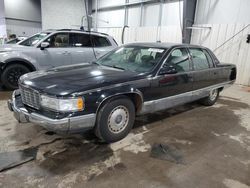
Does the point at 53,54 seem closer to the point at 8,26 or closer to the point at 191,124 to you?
the point at 191,124

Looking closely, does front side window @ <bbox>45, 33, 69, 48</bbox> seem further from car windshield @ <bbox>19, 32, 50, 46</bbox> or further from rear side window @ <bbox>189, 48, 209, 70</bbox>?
rear side window @ <bbox>189, 48, 209, 70</bbox>

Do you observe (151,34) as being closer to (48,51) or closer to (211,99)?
(48,51)

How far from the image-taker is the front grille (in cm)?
252

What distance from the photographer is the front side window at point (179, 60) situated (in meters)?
3.44

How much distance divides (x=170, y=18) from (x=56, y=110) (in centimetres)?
911

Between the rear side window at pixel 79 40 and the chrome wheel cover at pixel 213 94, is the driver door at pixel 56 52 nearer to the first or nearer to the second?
the rear side window at pixel 79 40

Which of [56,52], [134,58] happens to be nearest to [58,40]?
[56,52]

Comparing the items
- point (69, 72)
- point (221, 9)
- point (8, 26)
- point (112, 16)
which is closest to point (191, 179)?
point (69, 72)

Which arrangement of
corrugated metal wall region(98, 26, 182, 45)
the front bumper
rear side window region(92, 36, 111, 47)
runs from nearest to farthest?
1. the front bumper
2. rear side window region(92, 36, 111, 47)
3. corrugated metal wall region(98, 26, 182, 45)

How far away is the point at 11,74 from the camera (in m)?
5.29

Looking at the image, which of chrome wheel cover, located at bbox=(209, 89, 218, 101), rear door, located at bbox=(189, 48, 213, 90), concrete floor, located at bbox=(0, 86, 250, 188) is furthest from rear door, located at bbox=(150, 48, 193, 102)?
chrome wheel cover, located at bbox=(209, 89, 218, 101)

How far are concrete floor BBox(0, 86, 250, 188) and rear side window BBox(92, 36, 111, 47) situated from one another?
346 centimetres

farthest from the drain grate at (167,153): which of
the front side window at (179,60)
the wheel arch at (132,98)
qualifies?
the front side window at (179,60)

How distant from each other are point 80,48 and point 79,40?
→ 9.6 inches
